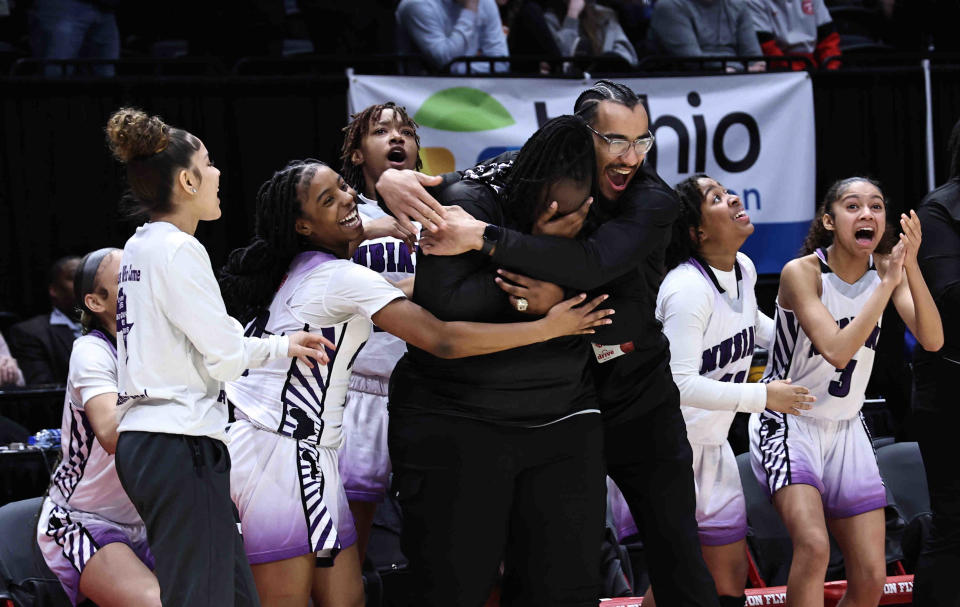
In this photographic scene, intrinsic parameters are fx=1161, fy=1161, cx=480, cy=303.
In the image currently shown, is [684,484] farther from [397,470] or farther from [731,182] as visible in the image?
[731,182]

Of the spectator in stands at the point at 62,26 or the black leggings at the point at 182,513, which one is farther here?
the spectator in stands at the point at 62,26

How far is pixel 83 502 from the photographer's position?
381 centimetres

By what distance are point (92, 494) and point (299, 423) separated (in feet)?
2.80

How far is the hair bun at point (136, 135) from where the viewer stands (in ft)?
9.75

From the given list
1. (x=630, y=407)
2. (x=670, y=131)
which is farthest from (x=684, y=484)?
(x=670, y=131)

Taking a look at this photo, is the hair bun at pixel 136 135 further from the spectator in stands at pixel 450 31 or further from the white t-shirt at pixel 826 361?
the spectator in stands at pixel 450 31

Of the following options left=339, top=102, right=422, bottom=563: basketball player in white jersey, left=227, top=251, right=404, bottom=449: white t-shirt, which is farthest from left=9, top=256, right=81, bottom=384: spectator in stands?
left=227, top=251, right=404, bottom=449: white t-shirt

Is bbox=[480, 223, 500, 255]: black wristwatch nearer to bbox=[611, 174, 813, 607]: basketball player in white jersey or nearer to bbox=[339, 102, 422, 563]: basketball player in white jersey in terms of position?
bbox=[339, 102, 422, 563]: basketball player in white jersey

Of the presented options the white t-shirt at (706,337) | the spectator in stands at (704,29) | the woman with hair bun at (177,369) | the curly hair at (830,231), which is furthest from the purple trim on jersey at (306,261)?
the spectator in stands at (704,29)

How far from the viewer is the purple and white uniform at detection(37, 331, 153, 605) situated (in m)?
3.72

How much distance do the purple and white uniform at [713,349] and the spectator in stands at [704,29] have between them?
3841 millimetres

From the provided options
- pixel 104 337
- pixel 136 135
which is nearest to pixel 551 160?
pixel 136 135

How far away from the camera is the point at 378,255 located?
390cm

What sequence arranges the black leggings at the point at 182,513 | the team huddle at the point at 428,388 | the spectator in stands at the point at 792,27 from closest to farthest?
the black leggings at the point at 182,513 → the team huddle at the point at 428,388 → the spectator in stands at the point at 792,27
